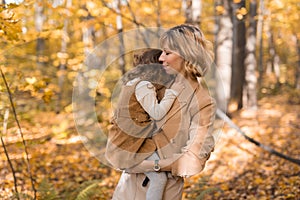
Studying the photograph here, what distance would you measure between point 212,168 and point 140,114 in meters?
5.01

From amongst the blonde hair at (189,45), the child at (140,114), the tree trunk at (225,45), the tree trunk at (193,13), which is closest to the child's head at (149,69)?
the child at (140,114)

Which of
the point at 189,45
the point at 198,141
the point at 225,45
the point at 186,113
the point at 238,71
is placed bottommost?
the point at 238,71

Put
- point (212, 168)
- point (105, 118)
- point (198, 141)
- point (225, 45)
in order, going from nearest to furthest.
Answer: point (198, 141), point (212, 168), point (105, 118), point (225, 45)

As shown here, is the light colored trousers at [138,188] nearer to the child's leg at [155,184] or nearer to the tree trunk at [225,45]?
the child's leg at [155,184]

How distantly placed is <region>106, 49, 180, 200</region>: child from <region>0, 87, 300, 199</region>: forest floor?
197 cm

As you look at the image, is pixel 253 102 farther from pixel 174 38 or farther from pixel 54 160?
pixel 174 38

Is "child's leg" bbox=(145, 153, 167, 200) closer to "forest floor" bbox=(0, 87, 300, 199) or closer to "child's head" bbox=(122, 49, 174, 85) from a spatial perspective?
"child's head" bbox=(122, 49, 174, 85)

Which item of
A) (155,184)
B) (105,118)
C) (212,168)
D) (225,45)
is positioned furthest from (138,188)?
(225,45)

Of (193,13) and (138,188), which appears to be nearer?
(138,188)

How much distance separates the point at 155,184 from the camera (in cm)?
227

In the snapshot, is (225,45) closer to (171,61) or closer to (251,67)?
(251,67)

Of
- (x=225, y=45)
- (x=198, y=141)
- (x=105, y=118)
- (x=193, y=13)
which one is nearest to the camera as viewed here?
(x=198, y=141)

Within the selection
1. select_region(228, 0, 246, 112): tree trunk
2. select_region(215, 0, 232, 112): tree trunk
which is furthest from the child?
select_region(228, 0, 246, 112): tree trunk

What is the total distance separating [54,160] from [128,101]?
6.13 metres
